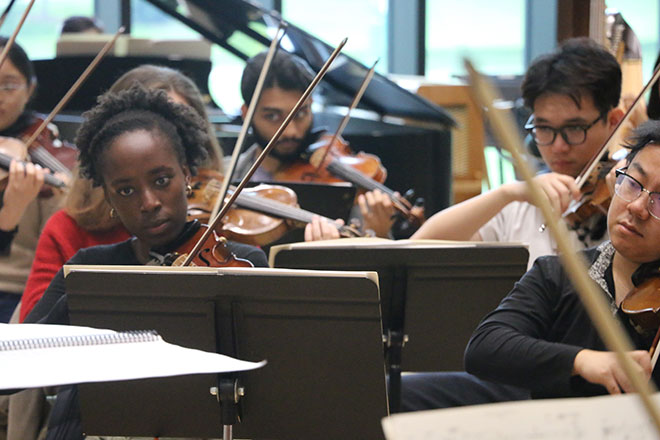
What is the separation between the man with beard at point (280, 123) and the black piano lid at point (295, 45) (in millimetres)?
603

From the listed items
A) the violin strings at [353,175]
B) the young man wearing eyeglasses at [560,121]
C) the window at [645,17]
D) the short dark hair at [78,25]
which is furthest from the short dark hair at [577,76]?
the window at [645,17]

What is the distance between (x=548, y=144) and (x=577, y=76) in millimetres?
174

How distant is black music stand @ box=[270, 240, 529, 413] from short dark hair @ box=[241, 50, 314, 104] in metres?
1.07

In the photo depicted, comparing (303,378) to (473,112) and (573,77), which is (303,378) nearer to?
(573,77)

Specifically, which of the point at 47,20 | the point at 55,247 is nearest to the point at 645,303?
the point at 55,247

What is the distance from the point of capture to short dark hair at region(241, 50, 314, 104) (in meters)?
2.72

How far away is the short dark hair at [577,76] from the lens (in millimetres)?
2146

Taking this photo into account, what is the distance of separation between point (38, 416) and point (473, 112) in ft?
11.5

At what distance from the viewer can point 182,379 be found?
4.81 feet

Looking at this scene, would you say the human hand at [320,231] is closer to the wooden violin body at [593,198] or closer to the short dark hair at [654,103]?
the wooden violin body at [593,198]

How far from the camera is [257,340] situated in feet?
4.69

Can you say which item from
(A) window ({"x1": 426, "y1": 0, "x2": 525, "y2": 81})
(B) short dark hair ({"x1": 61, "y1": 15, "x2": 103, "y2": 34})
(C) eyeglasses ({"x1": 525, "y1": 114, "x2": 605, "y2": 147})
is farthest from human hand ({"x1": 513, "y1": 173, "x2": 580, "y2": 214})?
(A) window ({"x1": 426, "y1": 0, "x2": 525, "y2": 81})

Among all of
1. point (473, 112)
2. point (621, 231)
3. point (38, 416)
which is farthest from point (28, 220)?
point (473, 112)

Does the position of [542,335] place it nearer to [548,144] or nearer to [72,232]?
[548,144]
